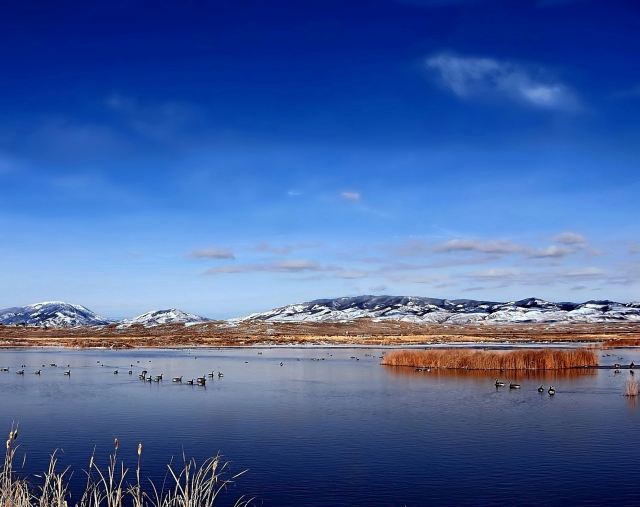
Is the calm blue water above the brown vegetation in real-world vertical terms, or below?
below

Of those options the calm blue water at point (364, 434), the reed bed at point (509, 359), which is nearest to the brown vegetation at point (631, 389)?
the calm blue water at point (364, 434)

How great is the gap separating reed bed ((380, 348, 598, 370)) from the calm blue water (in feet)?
23.1

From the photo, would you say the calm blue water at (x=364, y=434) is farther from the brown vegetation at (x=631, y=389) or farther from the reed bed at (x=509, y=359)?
the reed bed at (x=509, y=359)

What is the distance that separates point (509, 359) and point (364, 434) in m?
28.6

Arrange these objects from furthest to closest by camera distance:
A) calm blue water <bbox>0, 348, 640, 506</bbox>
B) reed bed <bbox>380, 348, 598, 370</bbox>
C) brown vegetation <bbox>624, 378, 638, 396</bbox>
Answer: reed bed <bbox>380, 348, 598, 370</bbox> < brown vegetation <bbox>624, 378, 638, 396</bbox> < calm blue water <bbox>0, 348, 640, 506</bbox>

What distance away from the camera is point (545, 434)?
22.4 meters

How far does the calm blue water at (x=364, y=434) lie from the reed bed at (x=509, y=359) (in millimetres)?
7054

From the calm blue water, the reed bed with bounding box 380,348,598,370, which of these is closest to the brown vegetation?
the calm blue water

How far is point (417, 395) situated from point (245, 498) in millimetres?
18795

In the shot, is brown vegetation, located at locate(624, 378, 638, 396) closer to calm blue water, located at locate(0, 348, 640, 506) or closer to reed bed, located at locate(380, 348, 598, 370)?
calm blue water, located at locate(0, 348, 640, 506)

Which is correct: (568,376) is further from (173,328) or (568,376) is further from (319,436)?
(173,328)

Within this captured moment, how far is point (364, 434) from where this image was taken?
74.1ft

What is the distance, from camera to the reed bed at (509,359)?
47531 millimetres

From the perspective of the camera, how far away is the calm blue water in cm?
1598
